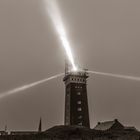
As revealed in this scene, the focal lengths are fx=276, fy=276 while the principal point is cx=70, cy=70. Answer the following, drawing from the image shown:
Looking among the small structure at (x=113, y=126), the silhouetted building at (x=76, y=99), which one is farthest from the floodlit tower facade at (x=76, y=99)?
the small structure at (x=113, y=126)

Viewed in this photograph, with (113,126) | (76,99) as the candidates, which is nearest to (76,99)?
(76,99)

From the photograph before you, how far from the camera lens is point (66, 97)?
79812 millimetres

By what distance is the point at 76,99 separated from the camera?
76.4 m

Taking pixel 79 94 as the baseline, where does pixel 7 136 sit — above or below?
below

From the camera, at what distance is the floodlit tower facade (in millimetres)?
74375

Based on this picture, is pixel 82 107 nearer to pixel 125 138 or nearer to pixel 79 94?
pixel 79 94

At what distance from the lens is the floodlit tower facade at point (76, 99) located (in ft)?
244

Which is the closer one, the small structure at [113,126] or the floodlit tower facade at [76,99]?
the small structure at [113,126]

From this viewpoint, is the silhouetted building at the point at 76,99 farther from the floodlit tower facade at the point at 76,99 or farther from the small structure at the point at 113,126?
the small structure at the point at 113,126

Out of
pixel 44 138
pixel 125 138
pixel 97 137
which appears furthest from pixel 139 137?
pixel 44 138

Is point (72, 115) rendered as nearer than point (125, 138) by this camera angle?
No

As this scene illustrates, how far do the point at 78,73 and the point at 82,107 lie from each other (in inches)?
421

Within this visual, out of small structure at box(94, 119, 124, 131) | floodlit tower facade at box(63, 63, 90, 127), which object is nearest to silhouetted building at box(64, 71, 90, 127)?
floodlit tower facade at box(63, 63, 90, 127)

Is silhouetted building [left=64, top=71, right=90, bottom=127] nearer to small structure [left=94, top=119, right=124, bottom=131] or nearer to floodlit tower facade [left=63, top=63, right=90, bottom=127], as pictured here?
floodlit tower facade [left=63, top=63, right=90, bottom=127]
